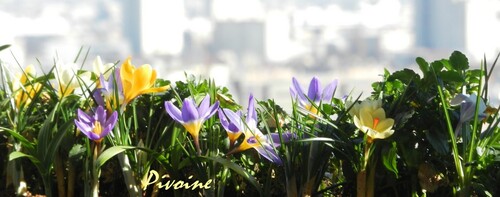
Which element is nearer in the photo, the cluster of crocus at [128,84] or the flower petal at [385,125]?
the flower petal at [385,125]

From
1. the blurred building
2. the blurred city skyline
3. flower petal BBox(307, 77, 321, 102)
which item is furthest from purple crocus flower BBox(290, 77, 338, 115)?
the blurred building

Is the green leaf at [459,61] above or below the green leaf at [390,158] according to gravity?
above

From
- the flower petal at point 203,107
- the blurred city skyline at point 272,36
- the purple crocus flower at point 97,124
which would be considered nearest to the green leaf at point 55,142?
the purple crocus flower at point 97,124

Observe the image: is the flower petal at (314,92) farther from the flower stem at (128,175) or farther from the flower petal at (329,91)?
the flower stem at (128,175)

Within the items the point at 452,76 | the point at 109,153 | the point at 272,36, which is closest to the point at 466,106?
the point at 452,76

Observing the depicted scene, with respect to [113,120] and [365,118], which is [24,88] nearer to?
[113,120]

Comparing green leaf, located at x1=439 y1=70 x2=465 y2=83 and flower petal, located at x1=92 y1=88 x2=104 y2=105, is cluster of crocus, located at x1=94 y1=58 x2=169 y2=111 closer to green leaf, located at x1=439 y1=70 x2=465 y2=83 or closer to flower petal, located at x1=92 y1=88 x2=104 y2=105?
flower petal, located at x1=92 y1=88 x2=104 y2=105

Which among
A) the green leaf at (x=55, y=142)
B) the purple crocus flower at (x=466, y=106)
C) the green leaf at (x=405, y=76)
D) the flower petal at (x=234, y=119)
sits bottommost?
the green leaf at (x=55, y=142)
